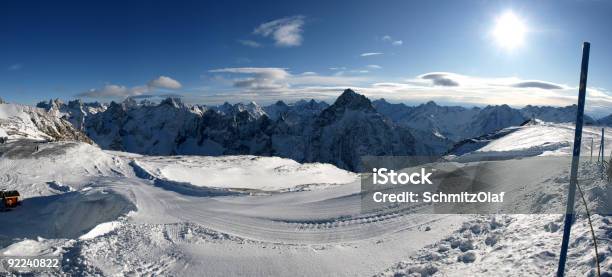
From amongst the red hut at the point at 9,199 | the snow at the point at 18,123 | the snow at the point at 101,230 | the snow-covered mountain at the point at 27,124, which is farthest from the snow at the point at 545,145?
the snow at the point at 18,123

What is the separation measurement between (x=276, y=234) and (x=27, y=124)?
6263 centimetres

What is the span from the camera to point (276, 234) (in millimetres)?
18938

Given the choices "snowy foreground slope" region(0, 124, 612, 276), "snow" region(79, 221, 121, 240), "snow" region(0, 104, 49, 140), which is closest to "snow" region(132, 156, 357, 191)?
"snowy foreground slope" region(0, 124, 612, 276)

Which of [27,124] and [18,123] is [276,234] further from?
[27,124]

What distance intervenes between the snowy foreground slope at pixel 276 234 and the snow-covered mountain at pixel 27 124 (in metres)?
26.5

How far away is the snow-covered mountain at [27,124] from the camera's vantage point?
177 ft

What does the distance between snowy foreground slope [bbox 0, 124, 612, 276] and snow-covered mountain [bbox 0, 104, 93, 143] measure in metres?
26.5

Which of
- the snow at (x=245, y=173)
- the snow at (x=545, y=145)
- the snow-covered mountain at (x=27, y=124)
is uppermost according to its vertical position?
Answer: the snow-covered mountain at (x=27, y=124)

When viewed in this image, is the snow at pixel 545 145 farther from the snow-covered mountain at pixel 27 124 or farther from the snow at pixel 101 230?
the snow-covered mountain at pixel 27 124

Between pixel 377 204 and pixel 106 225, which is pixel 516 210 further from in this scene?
pixel 106 225

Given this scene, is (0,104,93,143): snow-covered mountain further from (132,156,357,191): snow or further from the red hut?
the red hut

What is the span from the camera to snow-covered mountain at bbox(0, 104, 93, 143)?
177ft

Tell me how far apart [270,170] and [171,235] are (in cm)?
3278

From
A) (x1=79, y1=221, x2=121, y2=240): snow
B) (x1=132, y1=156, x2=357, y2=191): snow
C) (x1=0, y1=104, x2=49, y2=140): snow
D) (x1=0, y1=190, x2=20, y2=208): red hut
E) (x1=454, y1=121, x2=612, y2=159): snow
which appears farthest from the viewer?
(x1=0, y1=104, x2=49, y2=140): snow
